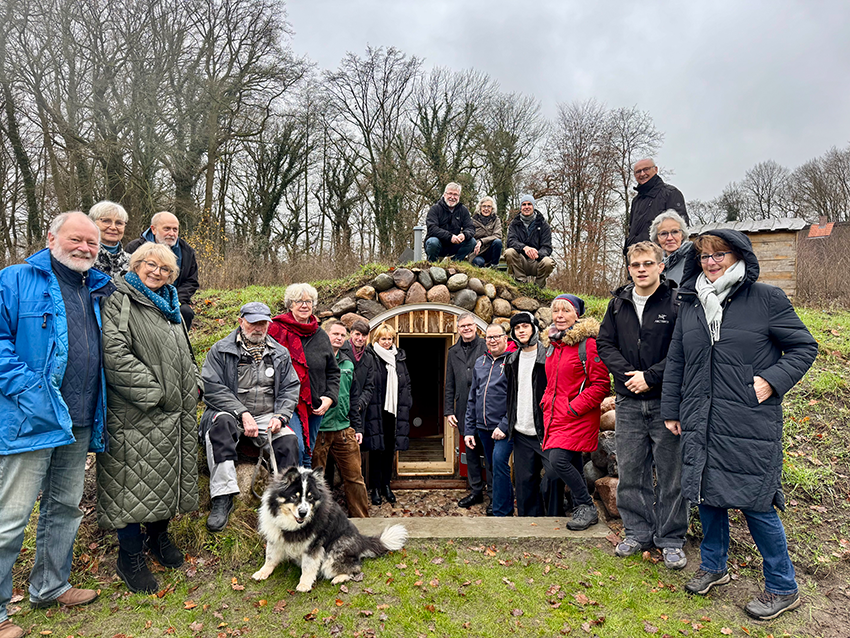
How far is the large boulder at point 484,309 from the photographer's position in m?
7.12

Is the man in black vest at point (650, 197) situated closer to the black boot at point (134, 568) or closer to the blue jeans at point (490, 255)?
the blue jeans at point (490, 255)

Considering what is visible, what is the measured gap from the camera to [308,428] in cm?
430

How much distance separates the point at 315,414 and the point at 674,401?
286 cm

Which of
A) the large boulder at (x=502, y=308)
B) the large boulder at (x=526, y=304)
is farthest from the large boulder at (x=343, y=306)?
the large boulder at (x=526, y=304)

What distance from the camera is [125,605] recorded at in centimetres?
288

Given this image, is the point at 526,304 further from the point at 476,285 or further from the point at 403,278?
→ the point at 403,278

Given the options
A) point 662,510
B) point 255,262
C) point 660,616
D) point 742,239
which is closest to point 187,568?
point 660,616

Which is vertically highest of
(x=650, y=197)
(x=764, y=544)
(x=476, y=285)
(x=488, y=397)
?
(x=650, y=197)

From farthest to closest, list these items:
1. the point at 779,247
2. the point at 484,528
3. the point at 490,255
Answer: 1. the point at 779,247
2. the point at 490,255
3. the point at 484,528

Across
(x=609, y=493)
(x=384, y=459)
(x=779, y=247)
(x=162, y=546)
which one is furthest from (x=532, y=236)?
(x=162, y=546)

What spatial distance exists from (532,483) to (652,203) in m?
2.91

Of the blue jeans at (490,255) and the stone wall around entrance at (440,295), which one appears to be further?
the blue jeans at (490,255)

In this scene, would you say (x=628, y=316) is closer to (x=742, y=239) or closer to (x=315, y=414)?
(x=742, y=239)

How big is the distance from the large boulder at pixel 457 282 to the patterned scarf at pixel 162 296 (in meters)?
4.43
